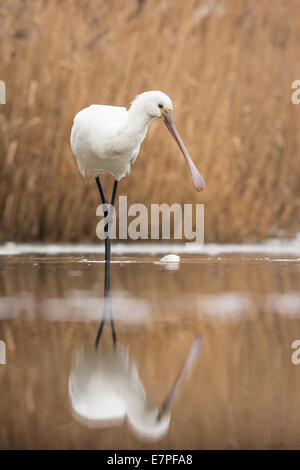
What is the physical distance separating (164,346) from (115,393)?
2.00 ft

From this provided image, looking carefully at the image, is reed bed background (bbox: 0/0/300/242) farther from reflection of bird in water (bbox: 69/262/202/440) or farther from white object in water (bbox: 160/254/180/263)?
reflection of bird in water (bbox: 69/262/202/440)

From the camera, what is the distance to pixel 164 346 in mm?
2697

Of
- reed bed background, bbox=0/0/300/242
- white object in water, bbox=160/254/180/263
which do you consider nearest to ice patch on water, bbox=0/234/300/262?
reed bed background, bbox=0/0/300/242

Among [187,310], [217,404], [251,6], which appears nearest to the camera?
[217,404]

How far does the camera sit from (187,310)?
3.45 metres

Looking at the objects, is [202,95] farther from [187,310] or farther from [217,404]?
[217,404]

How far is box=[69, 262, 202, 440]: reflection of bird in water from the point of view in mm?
1883

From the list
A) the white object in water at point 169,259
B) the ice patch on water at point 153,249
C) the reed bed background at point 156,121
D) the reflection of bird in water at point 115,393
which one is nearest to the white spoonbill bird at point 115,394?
the reflection of bird in water at point 115,393

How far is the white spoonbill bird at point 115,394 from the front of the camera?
188 centimetres

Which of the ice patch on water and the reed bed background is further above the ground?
the reed bed background

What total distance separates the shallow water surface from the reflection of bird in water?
2 cm

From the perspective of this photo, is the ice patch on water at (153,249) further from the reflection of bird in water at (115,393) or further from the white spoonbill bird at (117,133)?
the reflection of bird in water at (115,393)

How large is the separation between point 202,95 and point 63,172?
124 centimetres
